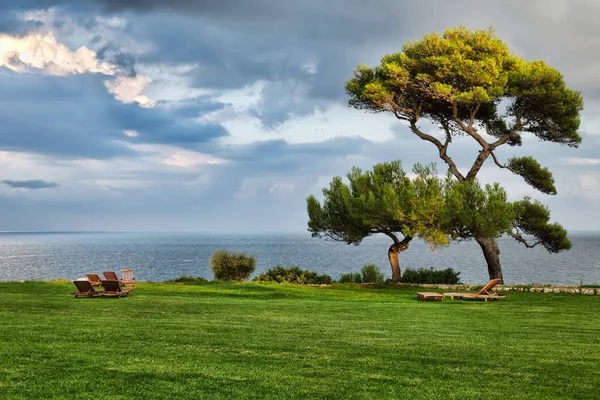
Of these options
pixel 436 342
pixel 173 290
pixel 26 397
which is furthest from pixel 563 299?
pixel 26 397

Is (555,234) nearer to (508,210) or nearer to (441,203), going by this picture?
(508,210)

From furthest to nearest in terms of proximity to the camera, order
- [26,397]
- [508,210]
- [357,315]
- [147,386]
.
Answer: [508,210] → [357,315] → [147,386] → [26,397]

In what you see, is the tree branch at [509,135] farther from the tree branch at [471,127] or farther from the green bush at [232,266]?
the green bush at [232,266]

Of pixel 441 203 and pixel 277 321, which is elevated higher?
pixel 441 203

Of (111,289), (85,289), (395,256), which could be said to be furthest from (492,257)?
(85,289)

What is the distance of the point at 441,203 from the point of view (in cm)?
2616

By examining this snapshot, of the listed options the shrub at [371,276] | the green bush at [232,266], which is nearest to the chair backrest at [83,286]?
the green bush at [232,266]

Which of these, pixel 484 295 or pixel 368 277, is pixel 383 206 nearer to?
pixel 368 277

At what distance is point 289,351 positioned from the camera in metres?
9.59

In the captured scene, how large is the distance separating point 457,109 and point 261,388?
2567 cm

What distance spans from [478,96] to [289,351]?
803 inches

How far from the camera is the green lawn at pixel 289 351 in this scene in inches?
286

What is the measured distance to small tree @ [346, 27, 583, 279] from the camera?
27.0 metres

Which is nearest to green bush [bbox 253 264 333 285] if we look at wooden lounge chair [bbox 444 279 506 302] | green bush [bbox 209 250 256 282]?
green bush [bbox 209 250 256 282]
